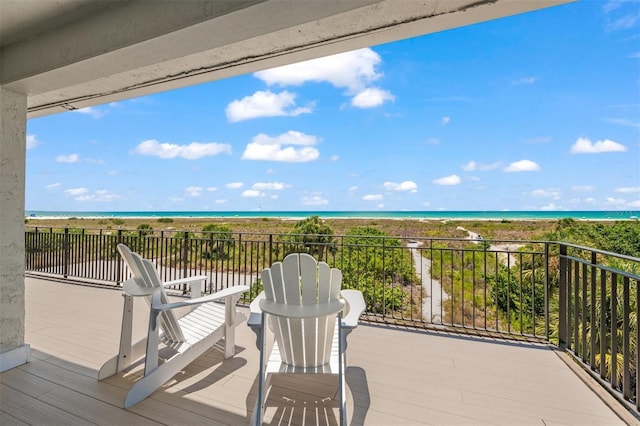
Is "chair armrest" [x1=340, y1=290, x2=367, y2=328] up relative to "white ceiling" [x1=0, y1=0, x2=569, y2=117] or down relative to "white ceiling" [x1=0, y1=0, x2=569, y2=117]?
down

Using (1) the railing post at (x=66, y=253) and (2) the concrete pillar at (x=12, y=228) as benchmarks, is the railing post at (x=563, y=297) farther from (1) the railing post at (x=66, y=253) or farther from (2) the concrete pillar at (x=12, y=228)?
(1) the railing post at (x=66, y=253)

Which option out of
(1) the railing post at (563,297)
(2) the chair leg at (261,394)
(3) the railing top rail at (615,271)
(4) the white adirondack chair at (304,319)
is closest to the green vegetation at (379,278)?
(1) the railing post at (563,297)

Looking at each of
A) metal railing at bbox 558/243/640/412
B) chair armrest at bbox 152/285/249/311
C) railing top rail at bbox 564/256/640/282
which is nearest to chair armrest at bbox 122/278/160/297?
chair armrest at bbox 152/285/249/311

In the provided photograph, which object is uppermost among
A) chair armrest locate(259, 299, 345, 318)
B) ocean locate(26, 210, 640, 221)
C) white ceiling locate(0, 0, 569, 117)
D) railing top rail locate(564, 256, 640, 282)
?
white ceiling locate(0, 0, 569, 117)

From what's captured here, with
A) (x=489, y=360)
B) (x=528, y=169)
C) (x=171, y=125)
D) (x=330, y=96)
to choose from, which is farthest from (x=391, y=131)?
(x=489, y=360)

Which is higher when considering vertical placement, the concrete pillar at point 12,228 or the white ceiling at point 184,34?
the white ceiling at point 184,34

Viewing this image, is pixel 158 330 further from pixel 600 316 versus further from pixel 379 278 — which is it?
pixel 379 278

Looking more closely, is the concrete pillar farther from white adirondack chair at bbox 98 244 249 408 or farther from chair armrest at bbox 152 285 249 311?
chair armrest at bbox 152 285 249 311

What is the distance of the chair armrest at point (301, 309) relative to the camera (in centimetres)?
162

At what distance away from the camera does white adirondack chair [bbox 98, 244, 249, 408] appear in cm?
196

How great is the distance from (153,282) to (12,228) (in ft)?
4.24

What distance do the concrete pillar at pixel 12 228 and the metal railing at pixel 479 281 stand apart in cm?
174

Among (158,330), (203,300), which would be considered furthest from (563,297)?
(158,330)

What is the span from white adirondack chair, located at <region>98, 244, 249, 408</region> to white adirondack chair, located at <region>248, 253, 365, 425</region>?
1.72 feet
